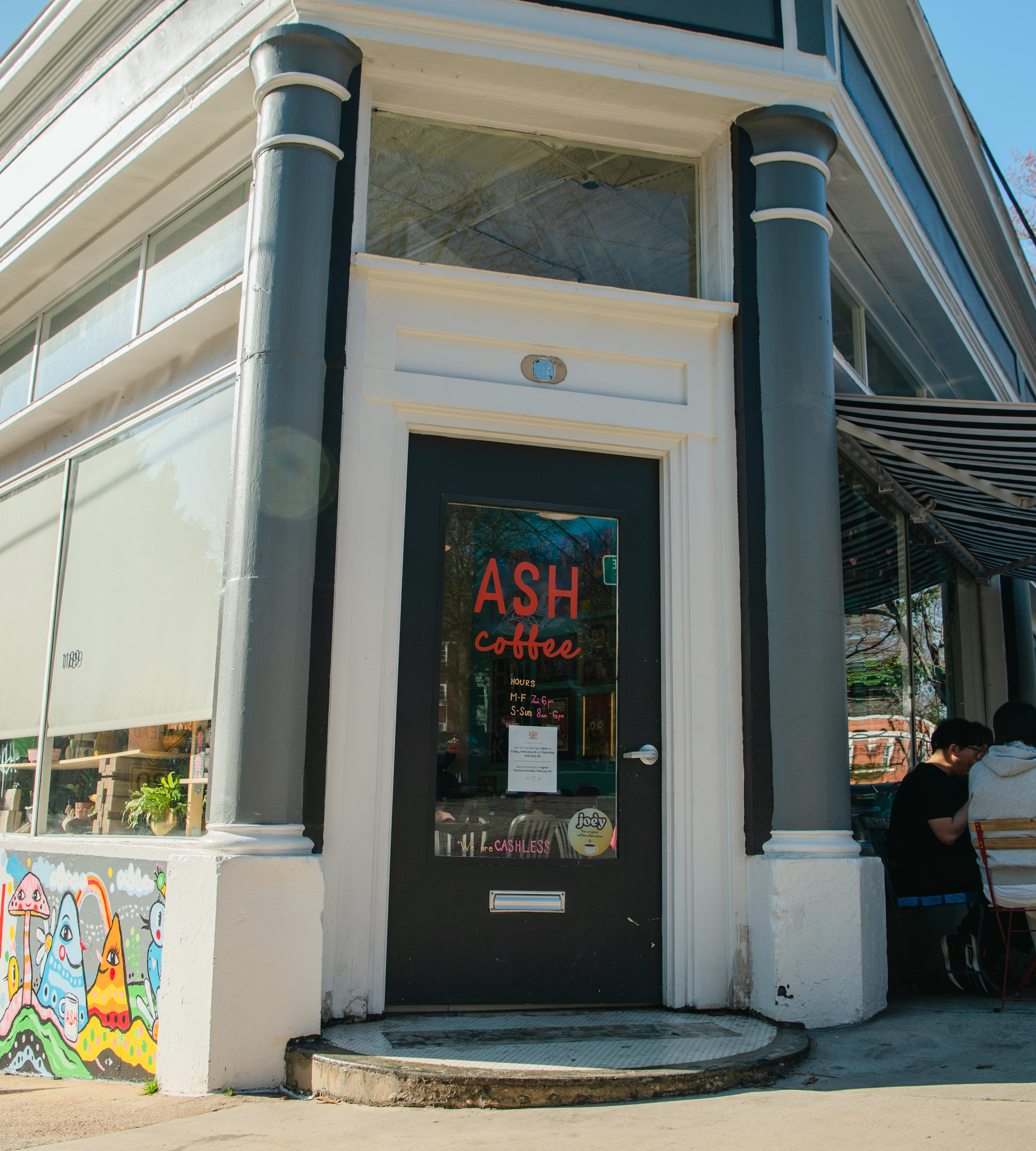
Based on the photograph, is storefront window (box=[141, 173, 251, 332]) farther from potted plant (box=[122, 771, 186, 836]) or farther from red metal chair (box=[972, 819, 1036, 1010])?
red metal chair (box=[972, 819, 1036, 1010])

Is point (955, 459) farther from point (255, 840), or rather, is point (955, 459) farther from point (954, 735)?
point (255, 840)

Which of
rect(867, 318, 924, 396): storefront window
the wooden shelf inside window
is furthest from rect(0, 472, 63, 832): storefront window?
rect(867, 318, 924, 396): storefront window

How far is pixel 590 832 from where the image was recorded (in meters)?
4.86

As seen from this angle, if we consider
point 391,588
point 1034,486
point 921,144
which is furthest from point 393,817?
point 921,144

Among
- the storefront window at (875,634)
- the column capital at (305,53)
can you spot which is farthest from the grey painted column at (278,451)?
the storefront window at (875,634)

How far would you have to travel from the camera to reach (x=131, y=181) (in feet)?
20.4

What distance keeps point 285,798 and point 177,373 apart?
2.78 m

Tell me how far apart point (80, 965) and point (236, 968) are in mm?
1583

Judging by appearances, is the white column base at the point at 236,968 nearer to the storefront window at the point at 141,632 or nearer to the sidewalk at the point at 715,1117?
the sidewalk at the point at 715,1117

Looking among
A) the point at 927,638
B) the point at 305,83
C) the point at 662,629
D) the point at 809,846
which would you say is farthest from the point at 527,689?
the point at 927,638

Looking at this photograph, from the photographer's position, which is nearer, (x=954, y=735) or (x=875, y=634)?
(x=954, y=735)

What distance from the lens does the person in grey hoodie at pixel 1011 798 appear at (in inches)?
191

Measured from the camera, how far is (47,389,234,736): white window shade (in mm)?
5113

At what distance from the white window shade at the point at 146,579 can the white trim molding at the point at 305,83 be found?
57.0 inches
